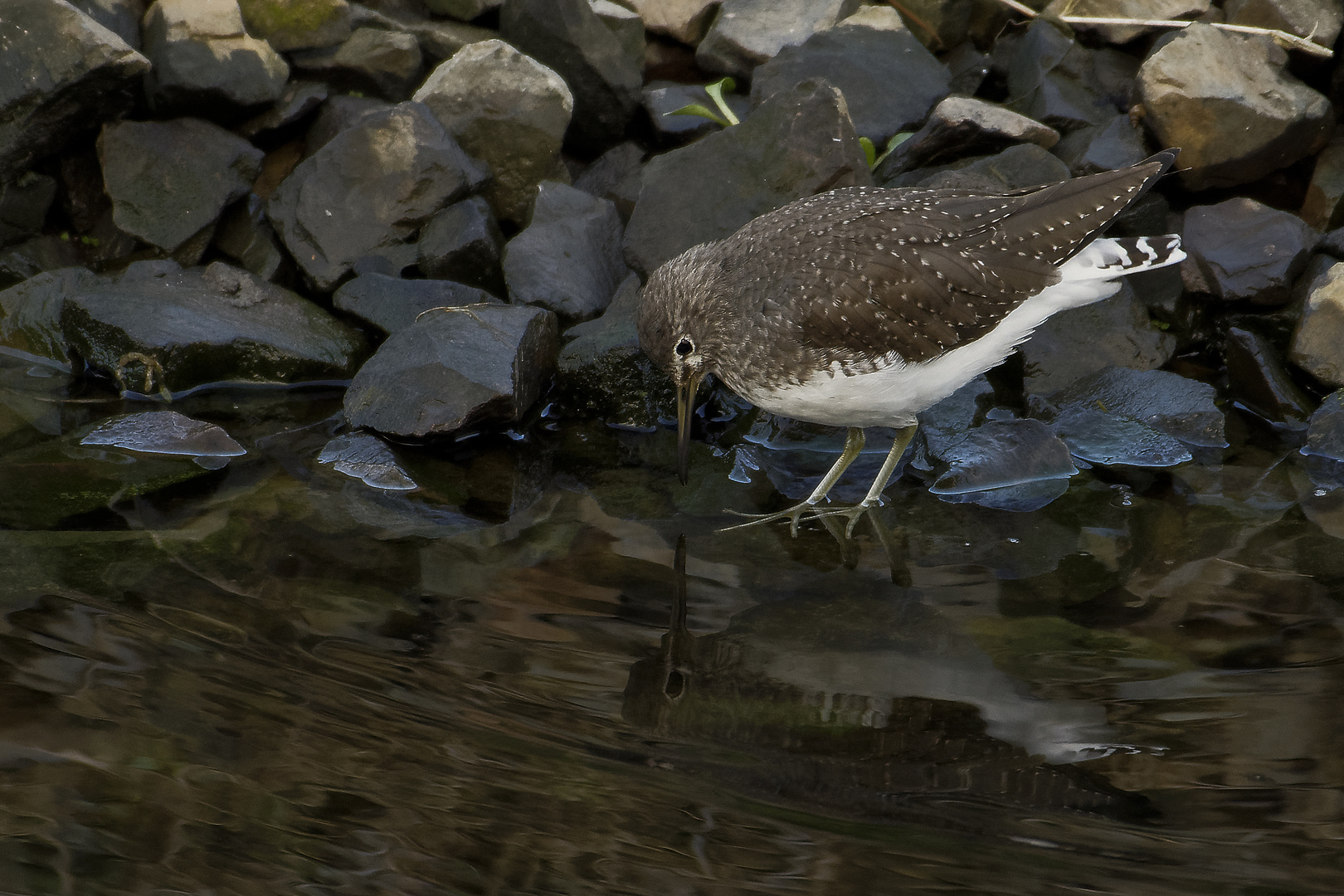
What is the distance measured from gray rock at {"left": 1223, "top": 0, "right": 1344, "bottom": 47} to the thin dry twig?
0.13 ft

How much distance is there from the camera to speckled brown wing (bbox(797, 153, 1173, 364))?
178 inches

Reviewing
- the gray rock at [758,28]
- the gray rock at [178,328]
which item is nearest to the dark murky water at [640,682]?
the gray rock at [178,328]

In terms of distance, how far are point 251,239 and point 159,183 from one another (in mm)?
556

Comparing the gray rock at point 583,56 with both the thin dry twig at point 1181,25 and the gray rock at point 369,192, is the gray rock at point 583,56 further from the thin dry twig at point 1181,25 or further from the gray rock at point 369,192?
the thin dry twig at point 1181,25

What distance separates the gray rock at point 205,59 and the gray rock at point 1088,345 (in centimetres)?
454

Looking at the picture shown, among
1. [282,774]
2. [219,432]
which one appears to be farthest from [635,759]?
[219,432]

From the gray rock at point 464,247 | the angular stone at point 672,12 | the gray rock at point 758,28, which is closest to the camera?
the gray rock at point 464,247

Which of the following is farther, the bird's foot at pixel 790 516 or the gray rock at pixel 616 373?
the gray rock at pixel 616 373

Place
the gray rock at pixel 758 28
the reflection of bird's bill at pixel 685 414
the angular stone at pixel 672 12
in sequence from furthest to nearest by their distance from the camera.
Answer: the angular stone at pixel 672 12 < the gray rock at pixel 758 28 < the reflection of bird's bill at pixel 685 414

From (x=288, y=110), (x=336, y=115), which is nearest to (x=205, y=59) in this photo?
(x=288, y=110)

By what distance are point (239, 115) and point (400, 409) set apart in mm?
2505

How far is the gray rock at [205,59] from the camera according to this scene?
630cm

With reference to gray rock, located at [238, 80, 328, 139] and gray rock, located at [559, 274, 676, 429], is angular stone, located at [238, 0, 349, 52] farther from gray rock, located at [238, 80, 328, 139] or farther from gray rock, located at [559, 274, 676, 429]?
gray rock, located at [559, 274, 676, 429]

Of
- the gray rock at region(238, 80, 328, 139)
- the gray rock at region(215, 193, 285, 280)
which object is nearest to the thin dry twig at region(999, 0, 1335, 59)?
the gray rock at region(238, 80, 328, 139)
